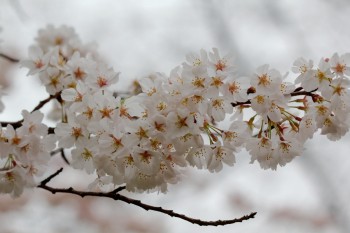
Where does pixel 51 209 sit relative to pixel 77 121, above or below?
above

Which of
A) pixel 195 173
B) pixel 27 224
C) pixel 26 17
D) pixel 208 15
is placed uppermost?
pixel 208 15

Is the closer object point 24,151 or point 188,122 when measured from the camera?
point 188,122

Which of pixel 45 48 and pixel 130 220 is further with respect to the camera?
pixel 130 220

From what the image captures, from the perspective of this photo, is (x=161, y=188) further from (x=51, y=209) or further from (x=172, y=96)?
(x=51, y=209)

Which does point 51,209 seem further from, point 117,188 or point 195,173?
point 117,188

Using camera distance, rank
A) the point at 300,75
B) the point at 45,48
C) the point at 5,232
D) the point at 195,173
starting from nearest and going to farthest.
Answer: the point at 300,75, the point at 45,48, the point at 5,232, the point at 195,173

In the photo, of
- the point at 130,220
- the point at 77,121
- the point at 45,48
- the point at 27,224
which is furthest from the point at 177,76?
the point at 130,220

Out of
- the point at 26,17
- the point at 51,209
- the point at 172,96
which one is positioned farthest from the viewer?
the point at 51,209

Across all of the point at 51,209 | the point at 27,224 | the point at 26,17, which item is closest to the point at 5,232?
the point at 27,224
